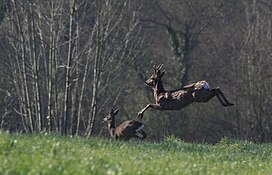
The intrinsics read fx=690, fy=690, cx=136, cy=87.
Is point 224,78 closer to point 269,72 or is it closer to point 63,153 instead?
point 269,72

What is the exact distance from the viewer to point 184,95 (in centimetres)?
1459

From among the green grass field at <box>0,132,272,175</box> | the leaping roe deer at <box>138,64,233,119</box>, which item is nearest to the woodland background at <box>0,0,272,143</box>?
Answer: the leaping roe deer at <box>138,64,233,119</box>

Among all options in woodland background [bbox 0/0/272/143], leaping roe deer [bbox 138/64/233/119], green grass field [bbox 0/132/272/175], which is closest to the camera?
green grass field [bbox 0/132/272/175]

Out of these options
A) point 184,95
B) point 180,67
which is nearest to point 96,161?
point 184,95

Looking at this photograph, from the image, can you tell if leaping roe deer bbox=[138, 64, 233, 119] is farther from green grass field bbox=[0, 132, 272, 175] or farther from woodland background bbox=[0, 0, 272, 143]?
woodland background bbox=[0, 0, 272, 143]

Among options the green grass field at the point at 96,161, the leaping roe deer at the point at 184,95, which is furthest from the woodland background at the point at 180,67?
the green grass field at the point at 96,161

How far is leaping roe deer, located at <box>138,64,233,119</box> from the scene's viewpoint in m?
14.3

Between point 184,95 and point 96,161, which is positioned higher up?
point 184,95

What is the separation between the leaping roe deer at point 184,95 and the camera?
14.3m

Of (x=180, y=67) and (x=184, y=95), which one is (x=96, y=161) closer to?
(x=184, y=95)

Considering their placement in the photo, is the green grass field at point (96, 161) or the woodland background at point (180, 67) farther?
the woodland background at point (180, 67)

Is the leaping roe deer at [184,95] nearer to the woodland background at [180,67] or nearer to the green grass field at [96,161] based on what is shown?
the green grass field at [96,161]

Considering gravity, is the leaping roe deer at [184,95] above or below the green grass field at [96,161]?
above

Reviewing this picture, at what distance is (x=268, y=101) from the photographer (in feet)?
105
